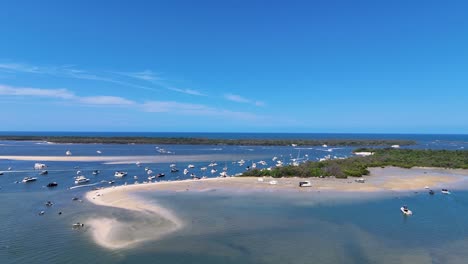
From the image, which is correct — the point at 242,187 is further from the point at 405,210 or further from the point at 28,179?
the point at 28,179

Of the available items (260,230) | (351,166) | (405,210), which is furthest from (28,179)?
(351,166)

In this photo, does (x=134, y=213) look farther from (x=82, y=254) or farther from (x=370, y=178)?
(x=370, y=178)

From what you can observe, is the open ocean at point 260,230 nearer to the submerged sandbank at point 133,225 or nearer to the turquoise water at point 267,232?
the turquoise water at point 267,232

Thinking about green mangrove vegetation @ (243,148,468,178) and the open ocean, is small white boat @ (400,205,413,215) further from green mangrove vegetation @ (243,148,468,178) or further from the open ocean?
green mangrove vegetation @ (243,148,468,178)

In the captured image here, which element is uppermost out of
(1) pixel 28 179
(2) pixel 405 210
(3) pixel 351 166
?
(3) pixel 351 166

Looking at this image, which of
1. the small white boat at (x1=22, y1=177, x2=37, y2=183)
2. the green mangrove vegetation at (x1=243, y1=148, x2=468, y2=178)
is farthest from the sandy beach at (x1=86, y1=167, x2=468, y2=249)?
the small white boat at (x1=22, y1=177, x2=37, y2=183)

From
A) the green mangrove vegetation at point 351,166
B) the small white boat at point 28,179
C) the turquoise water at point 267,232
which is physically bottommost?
the turquoise water at point 267,232

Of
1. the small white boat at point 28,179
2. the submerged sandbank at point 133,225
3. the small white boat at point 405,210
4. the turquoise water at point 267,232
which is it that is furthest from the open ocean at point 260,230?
the small white boat at point 28,179

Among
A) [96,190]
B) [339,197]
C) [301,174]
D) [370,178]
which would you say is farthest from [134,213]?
[370,178]

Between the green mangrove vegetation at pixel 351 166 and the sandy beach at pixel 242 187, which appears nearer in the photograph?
the sandy beach at pixel 242 187
